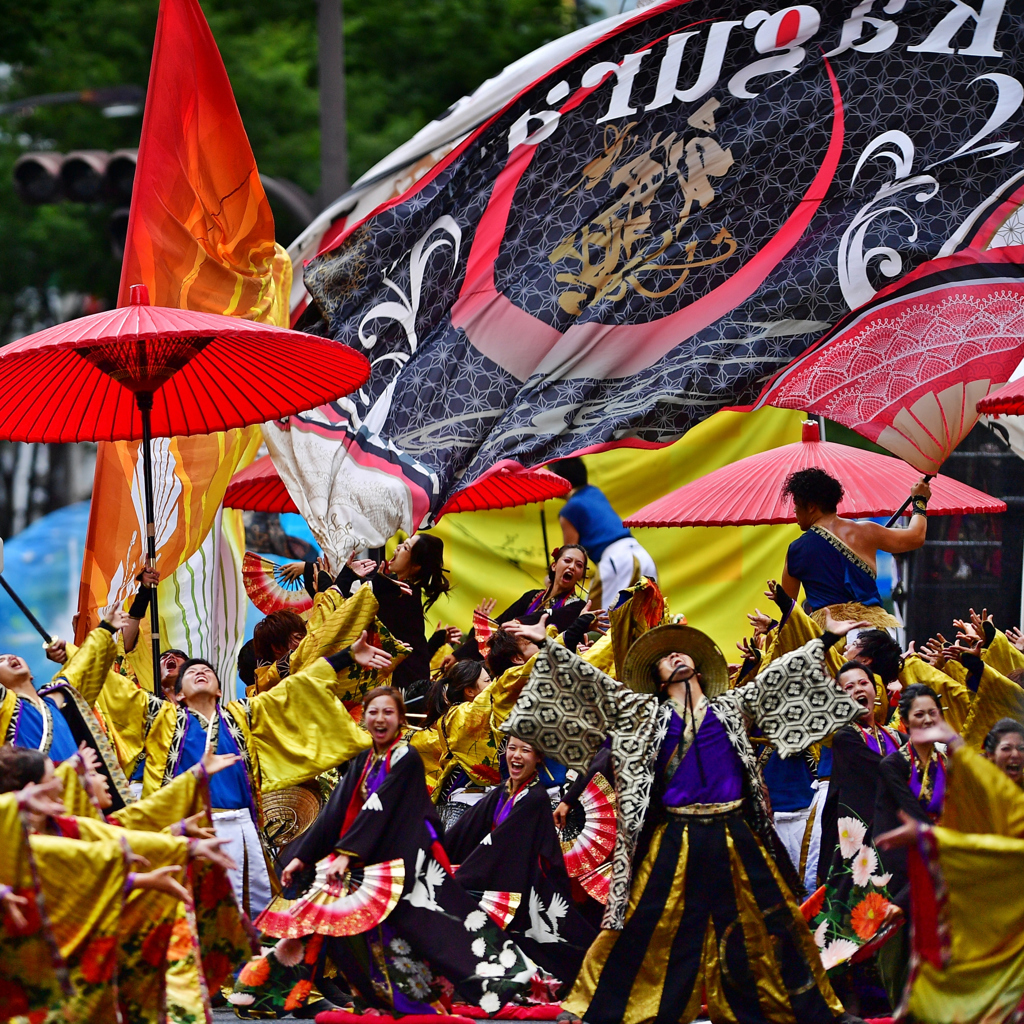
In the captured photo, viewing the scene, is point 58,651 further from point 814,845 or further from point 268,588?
point 814,845

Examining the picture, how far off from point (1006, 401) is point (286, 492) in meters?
4.60

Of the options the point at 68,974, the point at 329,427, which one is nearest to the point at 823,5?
the point at 329,427

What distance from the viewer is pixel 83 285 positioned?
17.5m

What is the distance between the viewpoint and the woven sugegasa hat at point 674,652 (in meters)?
5.22

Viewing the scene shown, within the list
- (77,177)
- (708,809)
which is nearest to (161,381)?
(708,809)

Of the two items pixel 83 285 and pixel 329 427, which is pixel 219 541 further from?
pixel 83 285

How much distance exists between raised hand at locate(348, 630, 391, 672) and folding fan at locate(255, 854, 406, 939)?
984mm

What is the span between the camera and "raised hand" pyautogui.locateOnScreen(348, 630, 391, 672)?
6359mm

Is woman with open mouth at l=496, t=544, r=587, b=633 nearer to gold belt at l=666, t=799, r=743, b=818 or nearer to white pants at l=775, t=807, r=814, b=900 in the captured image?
white pants at l=775, t=807, r=814, b=900

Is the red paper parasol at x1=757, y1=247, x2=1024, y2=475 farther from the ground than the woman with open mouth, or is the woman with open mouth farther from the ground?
the red paper parasol at x1=757, y1=247, x2=1024, y2=475

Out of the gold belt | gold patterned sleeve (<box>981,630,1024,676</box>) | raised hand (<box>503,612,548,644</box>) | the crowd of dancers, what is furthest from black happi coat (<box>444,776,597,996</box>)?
gold patterned sleeve (<box>981,630,1024,676</box>)

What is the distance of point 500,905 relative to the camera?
5.92 metres

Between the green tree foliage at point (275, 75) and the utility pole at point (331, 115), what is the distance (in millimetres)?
4989

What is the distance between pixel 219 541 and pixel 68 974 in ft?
12.7
